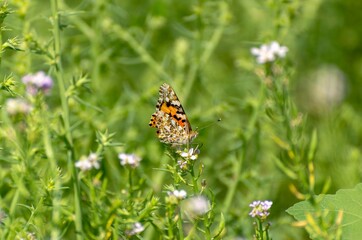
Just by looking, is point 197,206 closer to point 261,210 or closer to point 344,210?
point 261,210

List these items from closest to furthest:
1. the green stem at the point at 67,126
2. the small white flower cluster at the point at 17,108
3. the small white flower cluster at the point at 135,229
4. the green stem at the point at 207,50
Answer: the small white flower cluster at the point at 17,108 → the small white flower cluster at the point at 135,229 → the green stem at the point at 67,126 → the green stem at the point at 207,50

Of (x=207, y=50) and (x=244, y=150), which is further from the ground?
(x=207, y=50)

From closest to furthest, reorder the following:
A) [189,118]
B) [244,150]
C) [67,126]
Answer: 1. [67,126]
2. [244,150]
3. [189,118]

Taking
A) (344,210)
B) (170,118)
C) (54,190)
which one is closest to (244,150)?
(170,118)

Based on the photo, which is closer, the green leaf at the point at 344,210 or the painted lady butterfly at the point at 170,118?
the green leaf at the point at 344,210

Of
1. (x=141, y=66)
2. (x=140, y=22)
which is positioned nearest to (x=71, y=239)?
(x=140, y=22)

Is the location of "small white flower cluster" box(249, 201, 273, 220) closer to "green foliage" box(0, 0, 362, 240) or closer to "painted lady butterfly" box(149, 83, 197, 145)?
"green foliage" box(0, 0, 362, 240)

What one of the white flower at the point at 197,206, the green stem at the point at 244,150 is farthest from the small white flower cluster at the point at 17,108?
the green stem at the point at 244,150

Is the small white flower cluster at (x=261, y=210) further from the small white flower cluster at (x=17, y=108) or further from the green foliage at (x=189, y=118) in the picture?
the small white flower cluster at (x=17, y=108)
